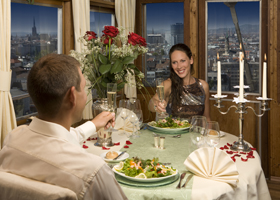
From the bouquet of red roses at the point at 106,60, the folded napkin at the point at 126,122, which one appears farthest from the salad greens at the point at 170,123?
the bouquet of red roses at the point at 106,60

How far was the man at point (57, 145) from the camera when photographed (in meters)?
0.98

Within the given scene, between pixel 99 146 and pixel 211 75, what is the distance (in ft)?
8.37

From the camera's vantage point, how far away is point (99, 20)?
4047 millimetres

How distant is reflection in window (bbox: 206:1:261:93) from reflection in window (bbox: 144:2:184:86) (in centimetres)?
42

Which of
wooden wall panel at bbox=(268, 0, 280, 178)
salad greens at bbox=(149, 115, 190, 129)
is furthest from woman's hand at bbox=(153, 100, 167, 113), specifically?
wooden wall panel at bbox=(268, 0, 280, 178)

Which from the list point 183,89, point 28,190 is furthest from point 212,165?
point 183,89

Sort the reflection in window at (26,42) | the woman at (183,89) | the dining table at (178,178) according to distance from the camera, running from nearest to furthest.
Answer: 1. the dining table at (178,178)
2. the reflection in window at (26,42)
3. the woman at (183,89)

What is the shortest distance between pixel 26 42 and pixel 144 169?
2131mm

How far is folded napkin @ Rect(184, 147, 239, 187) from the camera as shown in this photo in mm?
1485

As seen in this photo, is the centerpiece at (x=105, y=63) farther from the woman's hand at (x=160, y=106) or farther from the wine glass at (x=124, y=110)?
the woman's hand at (x=160, y=106)

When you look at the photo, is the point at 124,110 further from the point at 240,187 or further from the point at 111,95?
the point at 240,187

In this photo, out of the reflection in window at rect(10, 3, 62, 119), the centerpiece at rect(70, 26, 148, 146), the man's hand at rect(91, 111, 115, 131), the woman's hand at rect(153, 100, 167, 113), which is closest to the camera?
the man's hand at rect(91, 111, 115, 131)

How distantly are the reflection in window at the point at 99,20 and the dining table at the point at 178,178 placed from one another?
2.02 meters

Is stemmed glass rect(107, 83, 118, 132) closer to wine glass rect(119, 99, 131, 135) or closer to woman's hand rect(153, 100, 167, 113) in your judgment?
wine glass rect(119, 99, 131, 135)
